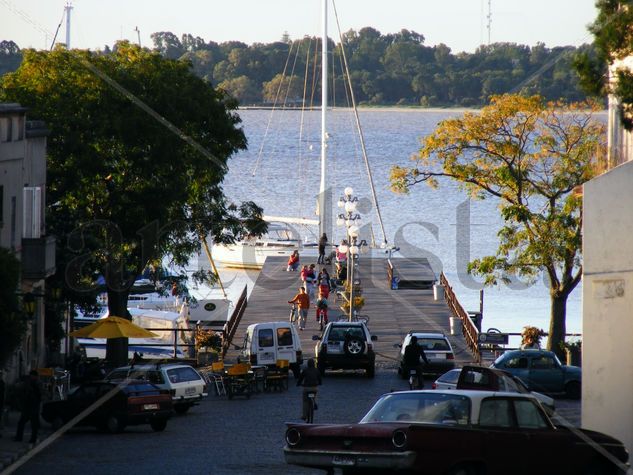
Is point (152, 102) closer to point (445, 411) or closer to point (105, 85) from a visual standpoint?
point (105, 85)

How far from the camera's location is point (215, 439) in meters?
25.5

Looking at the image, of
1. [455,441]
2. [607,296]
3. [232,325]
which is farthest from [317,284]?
[455,441]

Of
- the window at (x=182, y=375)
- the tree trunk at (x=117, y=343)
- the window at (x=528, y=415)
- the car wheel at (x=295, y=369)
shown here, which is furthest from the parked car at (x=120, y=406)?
the tree trunk at (x=117, y=343)

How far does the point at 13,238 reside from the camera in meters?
35.3

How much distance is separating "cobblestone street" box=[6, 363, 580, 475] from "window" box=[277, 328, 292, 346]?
2391mm

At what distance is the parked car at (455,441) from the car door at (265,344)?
21571mm

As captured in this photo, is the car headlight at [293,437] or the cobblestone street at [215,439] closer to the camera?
the car headlight at [293,437]

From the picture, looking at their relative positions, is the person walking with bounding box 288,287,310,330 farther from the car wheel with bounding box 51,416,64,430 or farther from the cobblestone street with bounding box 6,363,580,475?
the car wheel with bounding box 51,416,64,430

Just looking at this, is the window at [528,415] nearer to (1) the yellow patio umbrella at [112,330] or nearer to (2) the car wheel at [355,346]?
(1) the yellow patio umbrella at [112,330]

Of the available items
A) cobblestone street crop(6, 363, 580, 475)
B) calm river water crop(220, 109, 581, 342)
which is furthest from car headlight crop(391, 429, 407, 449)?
calm river water crop(220, 109, 581, 342)

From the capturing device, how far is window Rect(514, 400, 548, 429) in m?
17.2

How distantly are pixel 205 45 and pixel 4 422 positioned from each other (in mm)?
162644

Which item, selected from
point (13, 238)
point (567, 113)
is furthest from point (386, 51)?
point (13, 238)

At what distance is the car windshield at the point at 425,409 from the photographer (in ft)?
54.3
